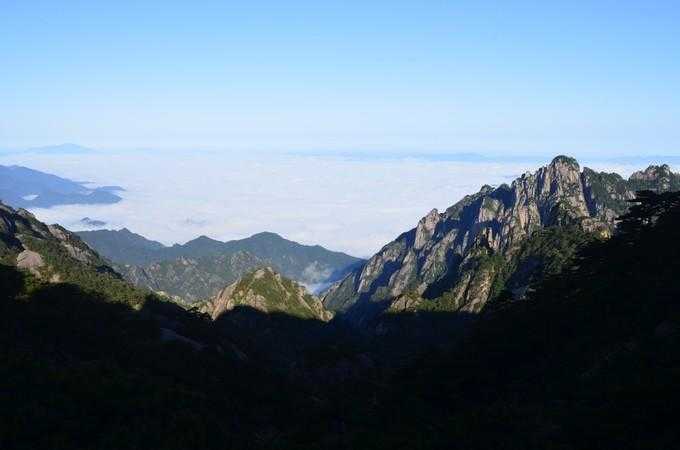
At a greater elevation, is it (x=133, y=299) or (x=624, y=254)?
(x=624, y=254)

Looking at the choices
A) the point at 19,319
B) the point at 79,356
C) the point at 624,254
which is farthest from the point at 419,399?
the point at 19,319

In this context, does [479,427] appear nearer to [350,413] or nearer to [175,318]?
[350,413]

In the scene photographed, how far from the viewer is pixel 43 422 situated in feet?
178

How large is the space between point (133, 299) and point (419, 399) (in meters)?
95.2

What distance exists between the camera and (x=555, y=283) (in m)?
102

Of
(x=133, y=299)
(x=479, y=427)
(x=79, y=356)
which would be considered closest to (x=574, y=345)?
(x=479, y=427)

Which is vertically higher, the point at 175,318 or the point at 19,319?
the point at 19,319

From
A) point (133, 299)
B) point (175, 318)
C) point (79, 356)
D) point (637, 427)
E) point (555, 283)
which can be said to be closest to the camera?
point (637, 427)

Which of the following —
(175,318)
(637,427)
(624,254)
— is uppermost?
(624,254)

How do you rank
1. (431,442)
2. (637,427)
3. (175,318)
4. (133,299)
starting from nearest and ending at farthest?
(637,427)
(431,442)
(175,318)
(133,299)

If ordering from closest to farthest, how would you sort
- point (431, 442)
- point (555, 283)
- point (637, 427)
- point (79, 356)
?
point (637, 427)
point (431, 442)
point (79, 356)
point (555, 283)

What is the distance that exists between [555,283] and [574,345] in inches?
1160

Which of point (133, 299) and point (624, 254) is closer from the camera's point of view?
point (624, 254)

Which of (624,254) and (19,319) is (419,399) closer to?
(624,254)
